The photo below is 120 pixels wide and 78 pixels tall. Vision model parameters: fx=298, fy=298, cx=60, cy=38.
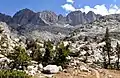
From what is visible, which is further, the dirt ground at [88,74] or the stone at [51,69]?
the stone at [51,69]

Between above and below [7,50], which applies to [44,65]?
below

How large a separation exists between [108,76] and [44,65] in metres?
14.9

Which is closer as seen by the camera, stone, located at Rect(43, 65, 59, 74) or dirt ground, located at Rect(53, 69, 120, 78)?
dirt ground, located at Rect(53, 69, 120, 78)

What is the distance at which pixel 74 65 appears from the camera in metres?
69.1

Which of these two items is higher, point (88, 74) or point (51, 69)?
point (51, 69)

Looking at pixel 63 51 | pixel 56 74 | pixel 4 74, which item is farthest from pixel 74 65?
pixel 4 74

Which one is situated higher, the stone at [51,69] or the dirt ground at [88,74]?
the stone at [51,69]

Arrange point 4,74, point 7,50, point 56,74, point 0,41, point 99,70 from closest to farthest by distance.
Answer: point 4,74, point 56,74, point 99,70, point 7,50, point 0,41

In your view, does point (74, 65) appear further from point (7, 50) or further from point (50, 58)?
point (7, 50)

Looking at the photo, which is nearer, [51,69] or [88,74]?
[51,69]

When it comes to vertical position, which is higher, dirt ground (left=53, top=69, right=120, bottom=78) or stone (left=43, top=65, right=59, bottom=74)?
stone (left=43, top=65, right=59, bottom=74)

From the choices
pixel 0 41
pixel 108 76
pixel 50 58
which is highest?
pixel 0 41

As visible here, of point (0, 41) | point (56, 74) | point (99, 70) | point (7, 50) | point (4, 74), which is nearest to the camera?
point (4, 74)

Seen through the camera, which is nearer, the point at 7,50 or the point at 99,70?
the point at 99,70
